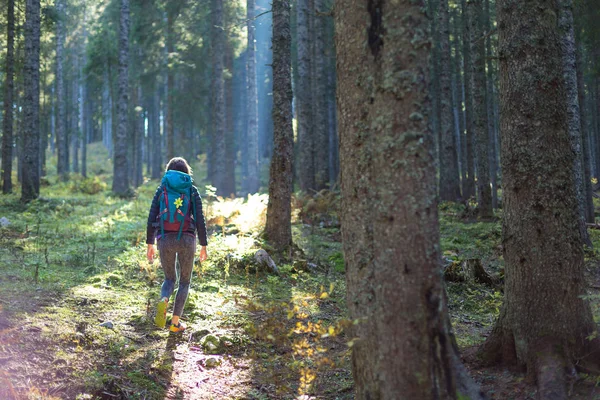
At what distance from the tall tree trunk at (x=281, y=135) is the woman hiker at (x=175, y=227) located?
11.7 ft

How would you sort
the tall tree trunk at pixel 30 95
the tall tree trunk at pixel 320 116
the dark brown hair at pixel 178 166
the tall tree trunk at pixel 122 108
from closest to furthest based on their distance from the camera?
the dark brown hair at pixel 178 166 < the tall tree trunk at pixel 30 95 < the tall tree trunk at pixel 320 116 < the tall tree trunk at pixel 122 108

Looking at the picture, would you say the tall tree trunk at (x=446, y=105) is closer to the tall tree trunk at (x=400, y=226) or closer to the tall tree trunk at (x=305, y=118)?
the tall tree trunk at (x=305, y=118)

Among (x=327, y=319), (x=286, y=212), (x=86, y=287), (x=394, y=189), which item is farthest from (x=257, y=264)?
(x=394, y=189)

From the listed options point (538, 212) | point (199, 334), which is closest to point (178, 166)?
point (199, 334)

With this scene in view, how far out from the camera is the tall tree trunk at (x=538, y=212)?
13.4 ft

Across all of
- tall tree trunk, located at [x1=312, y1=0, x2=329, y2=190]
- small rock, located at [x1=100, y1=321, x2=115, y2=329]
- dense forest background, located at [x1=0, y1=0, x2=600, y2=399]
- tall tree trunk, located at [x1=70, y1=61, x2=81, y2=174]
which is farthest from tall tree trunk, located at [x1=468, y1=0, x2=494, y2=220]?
tall tree trunk, located at [x1=70, y1=61, x2=81, y2=174]

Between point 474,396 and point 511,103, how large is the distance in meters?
2.56

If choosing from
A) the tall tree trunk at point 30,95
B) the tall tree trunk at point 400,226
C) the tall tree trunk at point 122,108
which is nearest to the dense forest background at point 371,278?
the tall tree trunk at point 400,226

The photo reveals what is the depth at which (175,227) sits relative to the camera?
5.82 metres

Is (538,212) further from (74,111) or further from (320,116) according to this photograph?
(74,111)

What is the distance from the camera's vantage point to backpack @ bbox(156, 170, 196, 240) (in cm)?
579

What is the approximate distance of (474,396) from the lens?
324 cm

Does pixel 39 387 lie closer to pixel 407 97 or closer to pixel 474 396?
pixel 474 396

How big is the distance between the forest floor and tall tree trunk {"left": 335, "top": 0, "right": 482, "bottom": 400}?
33 centimetres
